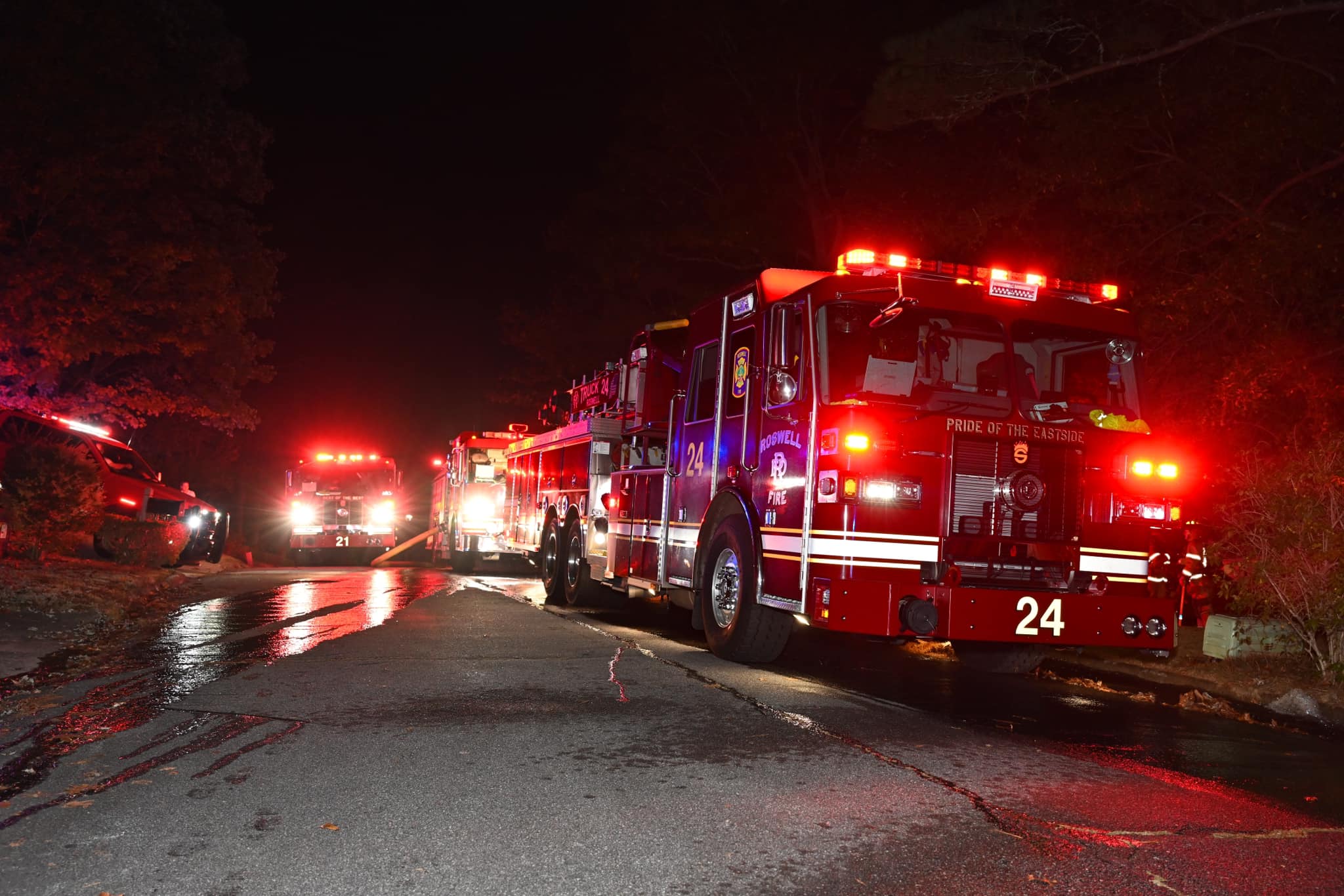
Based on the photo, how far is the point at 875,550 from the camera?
791 cm

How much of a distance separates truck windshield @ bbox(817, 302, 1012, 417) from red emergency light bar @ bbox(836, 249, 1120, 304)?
0.31 metres

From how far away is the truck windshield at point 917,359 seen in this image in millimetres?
8258

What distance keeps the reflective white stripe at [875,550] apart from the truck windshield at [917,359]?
952 millimetres

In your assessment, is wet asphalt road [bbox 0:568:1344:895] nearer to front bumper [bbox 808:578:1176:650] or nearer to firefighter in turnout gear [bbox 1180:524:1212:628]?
front bumper [bbox 808:578:1176:650]

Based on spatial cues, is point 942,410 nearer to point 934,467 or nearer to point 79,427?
point 934,467

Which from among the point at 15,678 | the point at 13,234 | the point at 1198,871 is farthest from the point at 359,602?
the point at 13,234

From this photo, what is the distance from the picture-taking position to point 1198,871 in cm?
430

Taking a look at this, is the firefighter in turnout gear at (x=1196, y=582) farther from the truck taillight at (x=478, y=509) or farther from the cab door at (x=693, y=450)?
the truck taillight at (x=478, y=509)

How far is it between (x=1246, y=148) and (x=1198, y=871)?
427 inches

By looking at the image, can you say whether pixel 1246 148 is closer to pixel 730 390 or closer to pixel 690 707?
pixel 730 390

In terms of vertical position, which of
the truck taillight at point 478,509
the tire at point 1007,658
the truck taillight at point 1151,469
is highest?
the truck taillight at point 1151,469

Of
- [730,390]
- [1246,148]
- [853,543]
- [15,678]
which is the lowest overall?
[15,678]

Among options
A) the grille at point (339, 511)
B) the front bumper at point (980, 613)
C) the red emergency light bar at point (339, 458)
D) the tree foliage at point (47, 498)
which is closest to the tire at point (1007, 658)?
the front bumper at point (980, 613)

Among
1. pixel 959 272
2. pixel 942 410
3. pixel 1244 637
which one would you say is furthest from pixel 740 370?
pixel 1244 637
